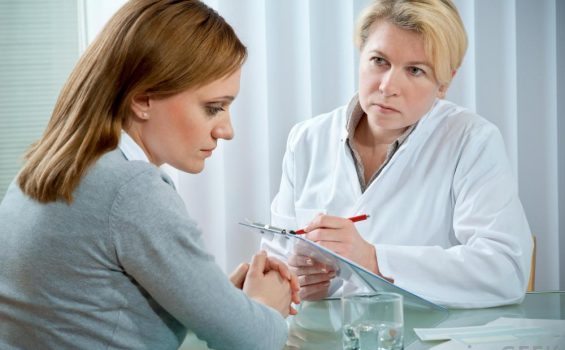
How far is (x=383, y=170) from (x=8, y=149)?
1448mm

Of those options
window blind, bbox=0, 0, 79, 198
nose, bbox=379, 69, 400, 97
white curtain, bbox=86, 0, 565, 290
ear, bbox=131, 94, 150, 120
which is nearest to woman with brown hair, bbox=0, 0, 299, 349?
ear, bbox=131, 94, 150, 120

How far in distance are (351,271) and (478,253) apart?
1.34 feet

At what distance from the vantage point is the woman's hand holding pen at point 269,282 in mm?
1302

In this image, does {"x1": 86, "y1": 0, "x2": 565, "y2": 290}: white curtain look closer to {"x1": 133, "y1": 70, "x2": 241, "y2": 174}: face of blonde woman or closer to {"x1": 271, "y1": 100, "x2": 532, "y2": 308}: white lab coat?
{"x1": 271, "y1": 100, "x2": 532, "y2": 308}: white lab coat

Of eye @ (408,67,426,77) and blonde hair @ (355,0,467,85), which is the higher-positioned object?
blonde hair @ (355,0,467,85)

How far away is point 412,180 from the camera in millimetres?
2000

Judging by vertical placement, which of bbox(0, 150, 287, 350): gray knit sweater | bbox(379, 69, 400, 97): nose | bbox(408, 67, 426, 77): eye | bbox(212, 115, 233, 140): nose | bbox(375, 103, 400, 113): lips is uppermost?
bbox(408, 67, 426, 77): eye

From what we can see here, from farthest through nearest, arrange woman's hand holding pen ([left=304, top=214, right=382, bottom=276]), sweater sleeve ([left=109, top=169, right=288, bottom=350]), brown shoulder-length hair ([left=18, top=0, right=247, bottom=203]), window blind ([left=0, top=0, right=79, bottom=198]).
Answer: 1. window blind ([left=0, top=0, right=79, bottom=198])
2. woman's hand holding pen ([left=304, top=214, right=382, bottom=276])
3. brown shoulder-length hair ([left=18, top=0, right=247, bottom=203])
4. sweater sleeve ([left=109, top=169, right=288, bottom=350])

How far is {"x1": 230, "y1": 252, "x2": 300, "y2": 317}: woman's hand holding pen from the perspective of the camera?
1.30 metres

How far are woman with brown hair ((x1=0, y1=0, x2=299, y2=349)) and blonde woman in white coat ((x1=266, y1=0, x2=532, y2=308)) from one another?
0.53 meters

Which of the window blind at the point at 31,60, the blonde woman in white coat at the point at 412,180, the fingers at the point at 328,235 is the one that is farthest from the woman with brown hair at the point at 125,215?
the window blind at the point at 31,60

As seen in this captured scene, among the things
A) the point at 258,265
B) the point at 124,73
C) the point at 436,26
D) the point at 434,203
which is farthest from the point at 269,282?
the point at 436,26

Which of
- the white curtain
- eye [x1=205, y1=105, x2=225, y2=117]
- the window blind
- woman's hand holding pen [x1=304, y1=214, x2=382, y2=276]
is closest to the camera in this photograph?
eye [x1=205, y1=105, x2=225, y2=117]

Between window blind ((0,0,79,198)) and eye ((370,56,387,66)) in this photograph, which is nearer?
eye ((370,56,387,66))
